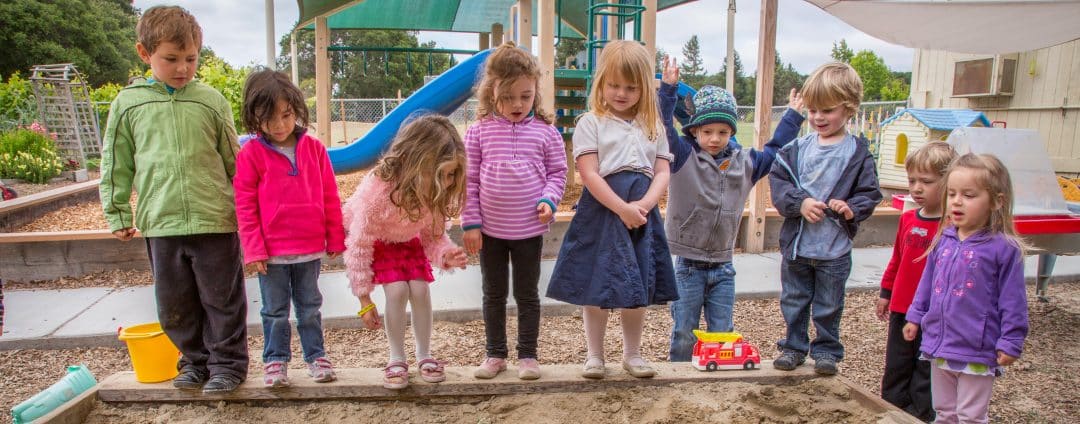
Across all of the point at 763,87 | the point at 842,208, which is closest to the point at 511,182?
the point at 842,208

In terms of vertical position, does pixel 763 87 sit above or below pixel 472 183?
above

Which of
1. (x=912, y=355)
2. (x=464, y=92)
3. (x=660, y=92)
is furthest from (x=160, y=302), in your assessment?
(x=464, y=92)

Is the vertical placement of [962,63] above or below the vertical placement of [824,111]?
above

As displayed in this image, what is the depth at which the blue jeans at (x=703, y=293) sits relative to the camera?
2924 mm

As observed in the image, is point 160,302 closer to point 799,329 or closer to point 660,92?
point 660,92

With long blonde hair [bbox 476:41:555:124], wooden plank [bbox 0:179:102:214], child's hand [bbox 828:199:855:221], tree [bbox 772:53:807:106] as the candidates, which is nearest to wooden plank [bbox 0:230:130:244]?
wooden plank [bbox 0:179:102:214]

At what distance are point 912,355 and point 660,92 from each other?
147cm

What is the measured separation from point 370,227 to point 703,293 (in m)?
1.50

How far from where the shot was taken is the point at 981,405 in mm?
2178

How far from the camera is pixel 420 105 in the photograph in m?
6.18

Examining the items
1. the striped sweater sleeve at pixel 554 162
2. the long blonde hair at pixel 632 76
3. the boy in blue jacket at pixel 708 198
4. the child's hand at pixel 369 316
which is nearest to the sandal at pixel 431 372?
the child's hand at pixel 369 316

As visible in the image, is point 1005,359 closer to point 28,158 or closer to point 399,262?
point 399,262

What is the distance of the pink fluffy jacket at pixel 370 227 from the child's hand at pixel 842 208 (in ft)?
5.03

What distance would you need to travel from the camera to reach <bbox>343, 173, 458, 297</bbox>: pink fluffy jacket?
97.7 inches
